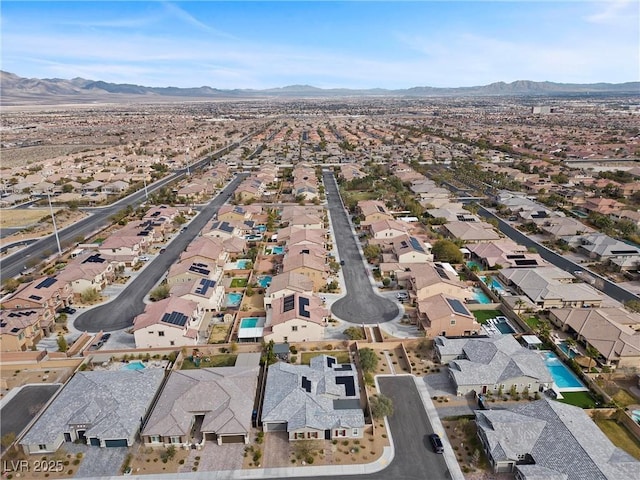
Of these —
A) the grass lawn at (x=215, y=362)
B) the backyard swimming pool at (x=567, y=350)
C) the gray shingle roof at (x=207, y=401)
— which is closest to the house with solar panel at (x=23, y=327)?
the grass lawn at (x=215, y=362)

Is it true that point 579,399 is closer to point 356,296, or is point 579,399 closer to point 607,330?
point 607,330

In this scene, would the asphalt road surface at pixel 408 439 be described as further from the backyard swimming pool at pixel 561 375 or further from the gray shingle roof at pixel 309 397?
the backyard swimming pool at pixel 561 375

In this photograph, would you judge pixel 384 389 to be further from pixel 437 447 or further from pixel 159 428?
pixel 159 428

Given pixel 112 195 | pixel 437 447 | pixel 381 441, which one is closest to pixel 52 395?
pixel 381 441

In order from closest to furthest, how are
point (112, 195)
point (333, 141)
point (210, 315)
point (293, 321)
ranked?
point (293, 321) → point (210, 315) → point (112, 195) → point (333, 141)

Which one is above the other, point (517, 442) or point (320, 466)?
point (517, 442)

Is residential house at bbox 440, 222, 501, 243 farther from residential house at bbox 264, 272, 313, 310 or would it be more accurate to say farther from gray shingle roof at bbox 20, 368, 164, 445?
gray shingle roof at bbox 20, 368, 164, 445
